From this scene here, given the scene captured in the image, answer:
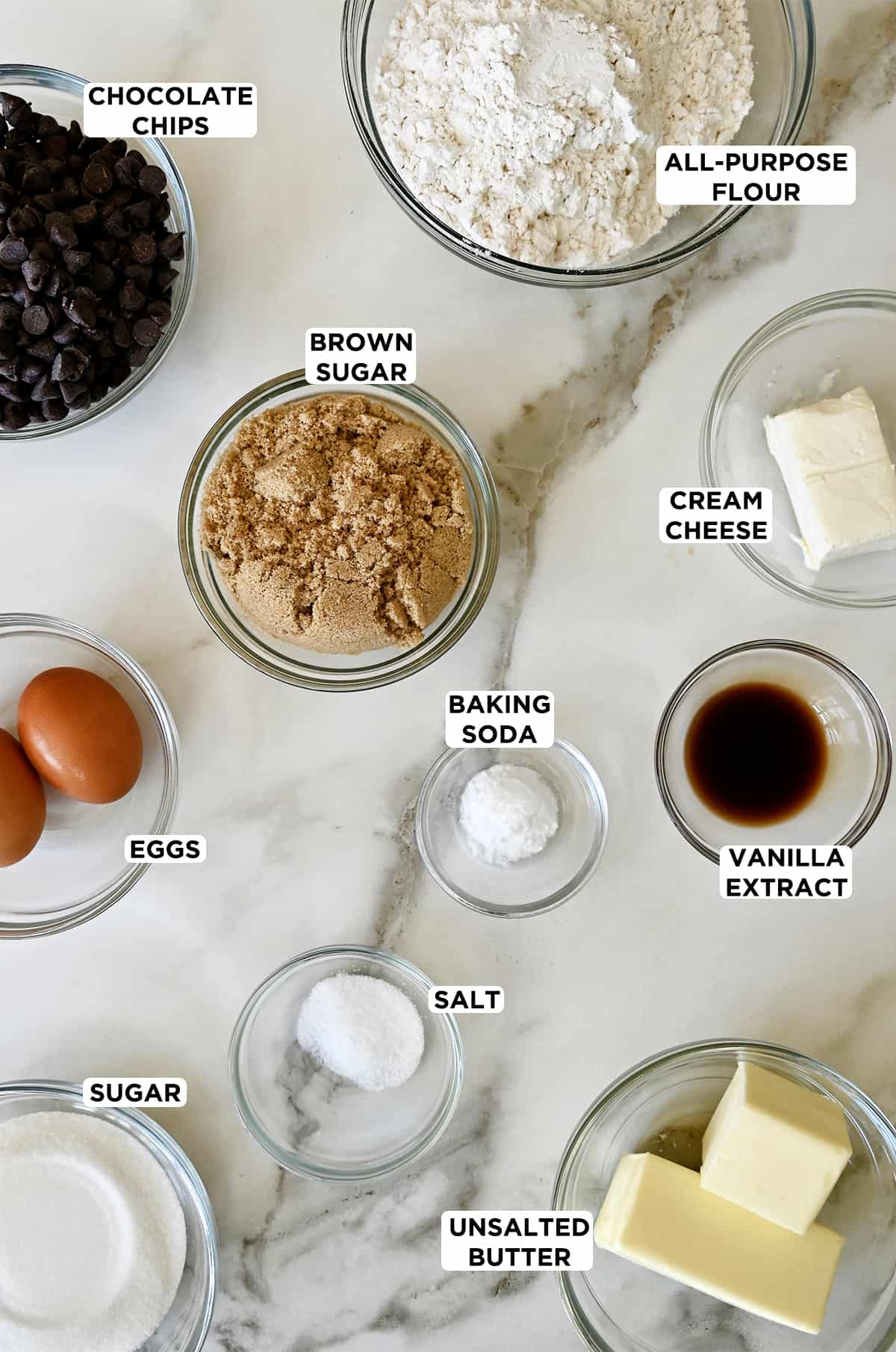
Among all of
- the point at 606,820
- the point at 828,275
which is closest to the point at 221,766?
the point at 606,820

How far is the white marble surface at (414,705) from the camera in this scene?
1.52 m

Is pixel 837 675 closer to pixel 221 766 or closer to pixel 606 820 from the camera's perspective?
pixel 606 820

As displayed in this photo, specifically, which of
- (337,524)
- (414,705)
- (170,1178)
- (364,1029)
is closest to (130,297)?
(337,524)

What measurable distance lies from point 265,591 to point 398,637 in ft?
0.65

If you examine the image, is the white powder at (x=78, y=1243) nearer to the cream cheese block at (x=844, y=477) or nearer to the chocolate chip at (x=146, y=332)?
the chocolate chip at (x=146, y=332)

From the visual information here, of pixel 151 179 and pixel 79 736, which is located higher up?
pixel 151 179

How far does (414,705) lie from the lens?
1549mm

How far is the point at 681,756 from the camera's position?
1.51 m

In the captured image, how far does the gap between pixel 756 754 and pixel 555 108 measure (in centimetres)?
97

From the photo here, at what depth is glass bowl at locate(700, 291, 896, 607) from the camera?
4.83ft

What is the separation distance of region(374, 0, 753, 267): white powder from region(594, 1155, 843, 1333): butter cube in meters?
1.33

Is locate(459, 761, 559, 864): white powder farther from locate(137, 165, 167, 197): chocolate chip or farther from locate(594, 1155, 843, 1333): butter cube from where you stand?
locate(137, 165, 167, 197): chocolate chip

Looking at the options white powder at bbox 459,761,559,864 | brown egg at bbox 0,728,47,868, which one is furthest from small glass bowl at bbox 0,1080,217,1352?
white powder at bbox 459,761,559,864

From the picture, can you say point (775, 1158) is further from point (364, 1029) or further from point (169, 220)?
point (169, 220)
